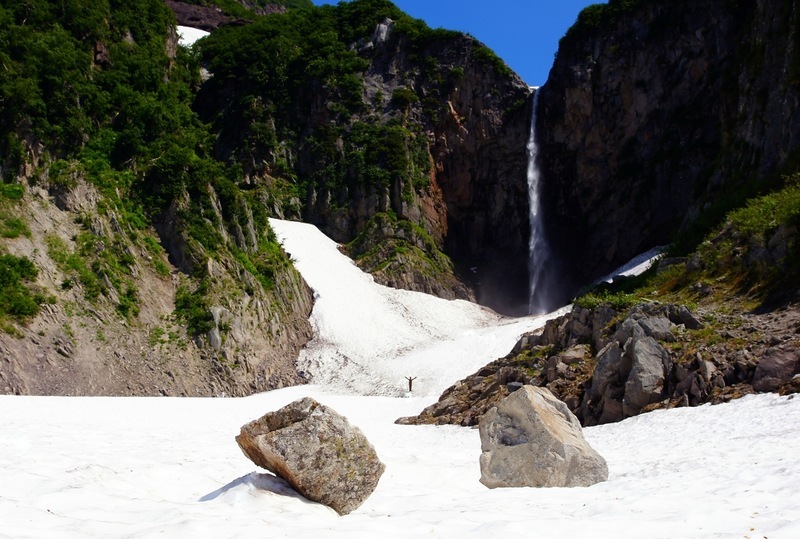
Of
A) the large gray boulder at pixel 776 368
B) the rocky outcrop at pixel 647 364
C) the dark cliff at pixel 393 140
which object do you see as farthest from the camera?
the dark cliff at pixel 393 140

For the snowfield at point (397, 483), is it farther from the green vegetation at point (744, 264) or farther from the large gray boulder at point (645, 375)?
the green vegetation at point (744, 264)

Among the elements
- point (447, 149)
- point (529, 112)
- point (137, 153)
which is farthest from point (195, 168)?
point (529, 112)

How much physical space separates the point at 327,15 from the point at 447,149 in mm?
18288

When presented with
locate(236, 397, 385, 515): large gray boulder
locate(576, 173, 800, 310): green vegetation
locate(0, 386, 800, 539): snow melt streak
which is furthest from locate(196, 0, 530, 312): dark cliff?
locate(236, 397, 385, 515): large gray boulder

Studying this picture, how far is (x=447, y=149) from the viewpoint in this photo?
2009 inches

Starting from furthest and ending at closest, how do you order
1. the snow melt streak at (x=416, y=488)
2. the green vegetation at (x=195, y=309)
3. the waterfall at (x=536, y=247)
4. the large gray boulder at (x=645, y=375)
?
the waterfall at (x=536, y=247) < the green vegetation at (x=195, y=309) < the large gray boulder at (x=645, y=375) < the snow melt streak at (x=416, y=488)

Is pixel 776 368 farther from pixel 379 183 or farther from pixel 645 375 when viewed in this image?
pixel 379 183

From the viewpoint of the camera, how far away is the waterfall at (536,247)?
148ft

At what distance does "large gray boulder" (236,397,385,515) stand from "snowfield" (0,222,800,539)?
18cm

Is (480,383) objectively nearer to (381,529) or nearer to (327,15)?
(381,529)

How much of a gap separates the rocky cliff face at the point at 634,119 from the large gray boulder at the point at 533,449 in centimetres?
2810

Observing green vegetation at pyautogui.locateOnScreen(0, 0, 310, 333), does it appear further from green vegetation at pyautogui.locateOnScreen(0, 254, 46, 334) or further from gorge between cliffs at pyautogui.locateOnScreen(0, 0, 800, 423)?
green vegetation at pyautogui.locateOnScreen(0, 254, 46, 334)

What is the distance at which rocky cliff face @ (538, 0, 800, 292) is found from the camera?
40.5 metres

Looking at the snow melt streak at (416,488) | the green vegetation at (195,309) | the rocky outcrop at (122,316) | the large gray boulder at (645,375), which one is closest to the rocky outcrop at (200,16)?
the rocky outcrop at (122,316)
